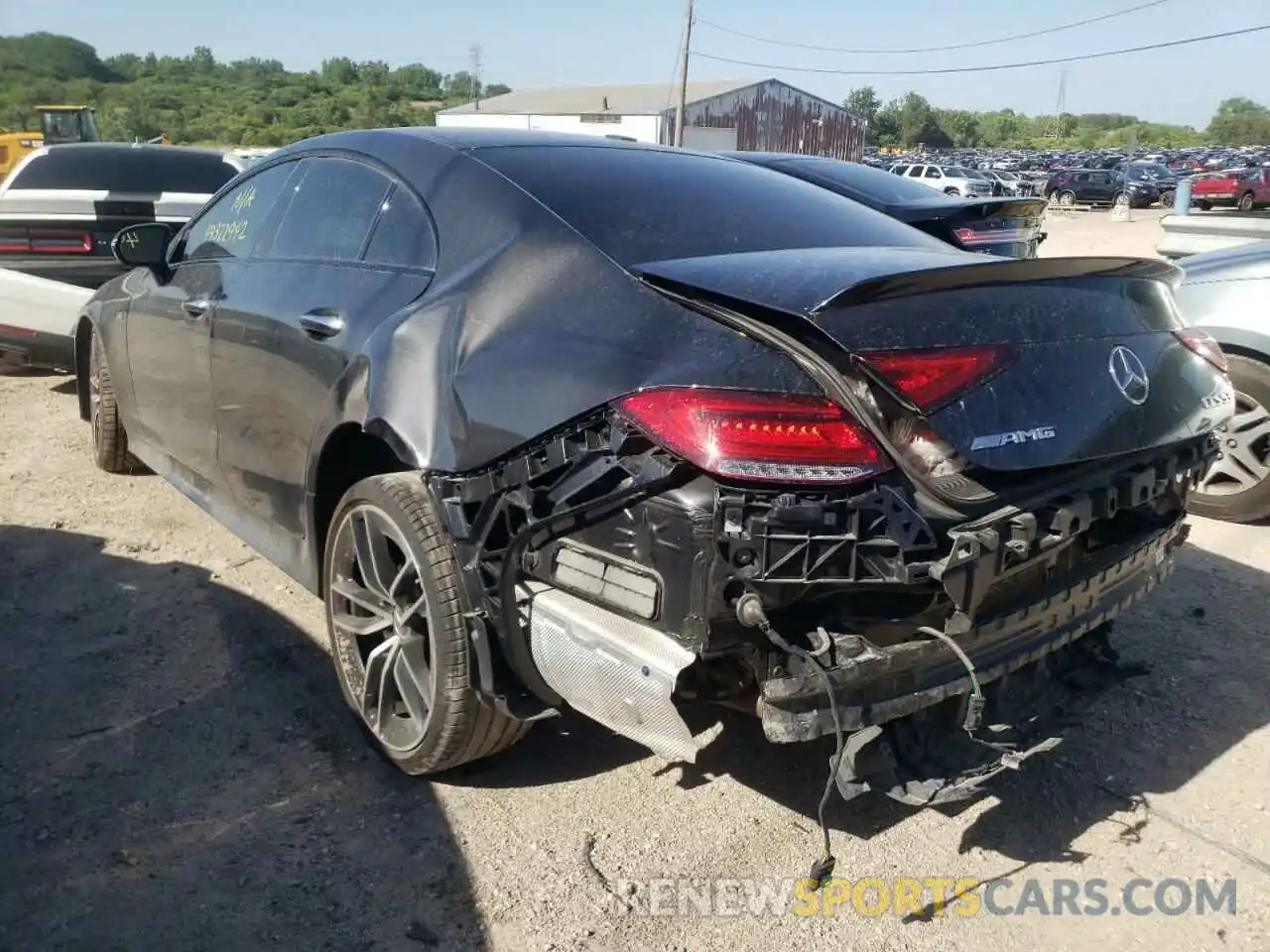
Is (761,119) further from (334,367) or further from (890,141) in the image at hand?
(890,141)

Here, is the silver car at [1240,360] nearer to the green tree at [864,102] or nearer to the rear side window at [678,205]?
the rear side window at [678,205]

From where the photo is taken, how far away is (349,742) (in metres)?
3.11

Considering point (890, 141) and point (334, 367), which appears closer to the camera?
point (334, 367)

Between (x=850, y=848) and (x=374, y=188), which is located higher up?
(x=374, y=188)

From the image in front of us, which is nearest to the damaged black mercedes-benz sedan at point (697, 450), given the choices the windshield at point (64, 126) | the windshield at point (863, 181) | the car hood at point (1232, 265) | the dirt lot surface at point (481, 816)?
the dirt lot surface at point (481, 816)

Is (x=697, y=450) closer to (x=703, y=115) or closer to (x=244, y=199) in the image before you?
(x=244, y=199)

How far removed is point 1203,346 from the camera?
2855 mm

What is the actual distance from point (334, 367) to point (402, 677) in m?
0.87

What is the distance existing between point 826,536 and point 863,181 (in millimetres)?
6092

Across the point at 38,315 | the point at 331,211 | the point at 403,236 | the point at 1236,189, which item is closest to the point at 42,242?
the point at 38,315

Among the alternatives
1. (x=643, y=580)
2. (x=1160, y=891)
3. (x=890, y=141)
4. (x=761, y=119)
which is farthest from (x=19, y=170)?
(x=890, y=141)

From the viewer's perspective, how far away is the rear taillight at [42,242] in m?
6.47

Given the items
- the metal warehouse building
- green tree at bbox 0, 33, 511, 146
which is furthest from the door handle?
green tree at bbox 0, 33, 511, 146

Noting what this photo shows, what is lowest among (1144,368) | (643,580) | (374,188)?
(643,580)
